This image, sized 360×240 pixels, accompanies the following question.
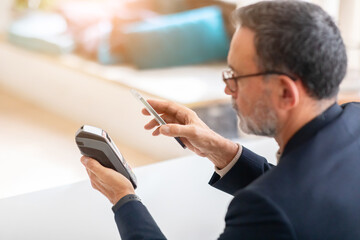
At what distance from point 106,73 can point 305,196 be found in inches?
91.8

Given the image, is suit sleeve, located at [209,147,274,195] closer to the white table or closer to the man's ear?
the white table

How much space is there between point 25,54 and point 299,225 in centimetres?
314

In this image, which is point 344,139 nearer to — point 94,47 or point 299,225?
point 299,225

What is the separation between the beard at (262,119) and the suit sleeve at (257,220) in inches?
7.4

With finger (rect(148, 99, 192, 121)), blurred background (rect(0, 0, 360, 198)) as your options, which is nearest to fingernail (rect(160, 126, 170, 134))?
finger (rect(148, 99, 192, 121))

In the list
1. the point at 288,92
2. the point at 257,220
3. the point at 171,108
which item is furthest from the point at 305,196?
the point at 171,108

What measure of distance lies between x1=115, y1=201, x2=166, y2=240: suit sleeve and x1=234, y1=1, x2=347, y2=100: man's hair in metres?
0.38

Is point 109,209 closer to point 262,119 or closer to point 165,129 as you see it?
point 165,129

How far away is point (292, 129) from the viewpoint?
108 centimetres

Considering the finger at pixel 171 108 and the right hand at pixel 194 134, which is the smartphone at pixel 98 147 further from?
the finger at pixel 171 108

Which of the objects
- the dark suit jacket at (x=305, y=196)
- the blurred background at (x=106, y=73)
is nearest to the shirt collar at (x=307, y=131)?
the dark suit jacket at (x=305, y=196)

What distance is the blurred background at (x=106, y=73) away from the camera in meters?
2.85

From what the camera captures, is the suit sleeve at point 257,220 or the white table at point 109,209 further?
the white table at point 109,209

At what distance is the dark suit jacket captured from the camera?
3.13 ft
